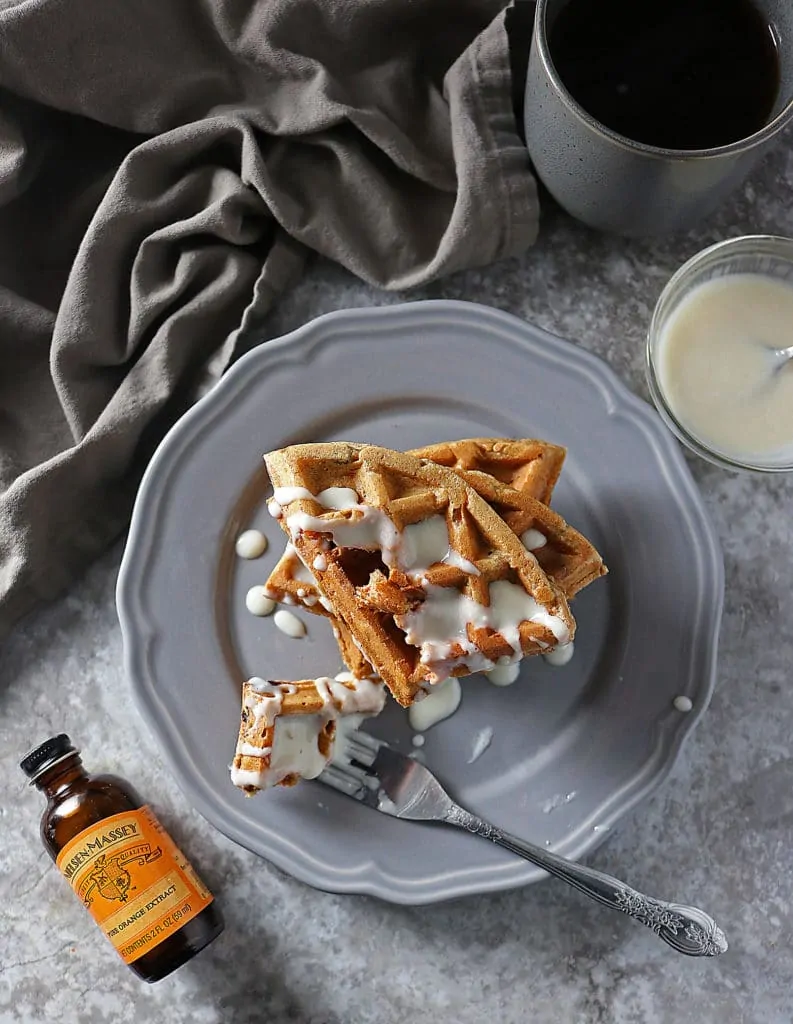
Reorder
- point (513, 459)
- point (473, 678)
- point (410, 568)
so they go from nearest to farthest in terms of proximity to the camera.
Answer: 1. point (410, 568)
2. point (513, 459)
3. point (473, 678)

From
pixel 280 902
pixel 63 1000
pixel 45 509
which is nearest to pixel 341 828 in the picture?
pixel 280 902

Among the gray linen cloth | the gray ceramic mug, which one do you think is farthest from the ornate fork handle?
the gray ceramic mug

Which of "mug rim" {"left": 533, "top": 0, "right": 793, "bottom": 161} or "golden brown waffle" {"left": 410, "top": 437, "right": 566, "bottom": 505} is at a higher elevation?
"mug rim" {"left": 533, "top": 0, "right": 793, "bottom": 161}

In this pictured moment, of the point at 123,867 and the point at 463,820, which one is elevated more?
the point at 123,867

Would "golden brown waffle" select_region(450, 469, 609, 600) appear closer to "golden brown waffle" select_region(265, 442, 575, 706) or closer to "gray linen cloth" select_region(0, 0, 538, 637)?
"golden brown waffle" select_region(265, 442, 575, 706)

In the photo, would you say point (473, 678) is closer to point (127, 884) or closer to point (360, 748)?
point (360, 748)

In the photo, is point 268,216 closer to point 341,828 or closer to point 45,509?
point 45,509

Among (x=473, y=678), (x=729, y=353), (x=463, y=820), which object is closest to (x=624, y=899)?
(x=463, y=820)
